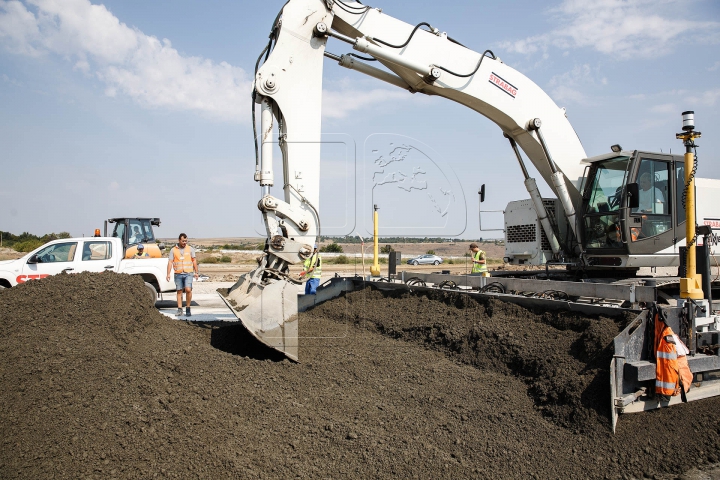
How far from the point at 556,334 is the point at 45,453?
4.42 m

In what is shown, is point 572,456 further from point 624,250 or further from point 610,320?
point 624,250

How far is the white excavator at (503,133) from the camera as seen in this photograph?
5.39 metres

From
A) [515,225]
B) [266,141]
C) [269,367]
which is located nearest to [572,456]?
[269,367]

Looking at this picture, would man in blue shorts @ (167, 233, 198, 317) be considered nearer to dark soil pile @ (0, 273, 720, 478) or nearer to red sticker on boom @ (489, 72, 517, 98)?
dark soil pile @ (0, 273, 720, 478)

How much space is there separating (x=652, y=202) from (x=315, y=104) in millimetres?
4484

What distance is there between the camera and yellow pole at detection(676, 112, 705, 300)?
15.8ft

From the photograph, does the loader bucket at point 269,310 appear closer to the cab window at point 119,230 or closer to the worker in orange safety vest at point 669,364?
the worker in orange safety vest at point 669,364

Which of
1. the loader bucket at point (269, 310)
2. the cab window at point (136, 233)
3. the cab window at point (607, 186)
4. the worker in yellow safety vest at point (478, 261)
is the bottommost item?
the loader bucket at point (269, 310)

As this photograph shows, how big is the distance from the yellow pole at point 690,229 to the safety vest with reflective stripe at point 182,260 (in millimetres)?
7718

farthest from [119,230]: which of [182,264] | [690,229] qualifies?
[690,229]

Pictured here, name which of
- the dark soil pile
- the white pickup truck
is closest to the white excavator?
the dark soil pile

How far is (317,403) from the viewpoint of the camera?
440 cm

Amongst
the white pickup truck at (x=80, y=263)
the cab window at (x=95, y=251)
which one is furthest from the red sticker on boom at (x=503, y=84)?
the cab window at (x=95, y=251)

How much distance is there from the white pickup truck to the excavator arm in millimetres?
5123
